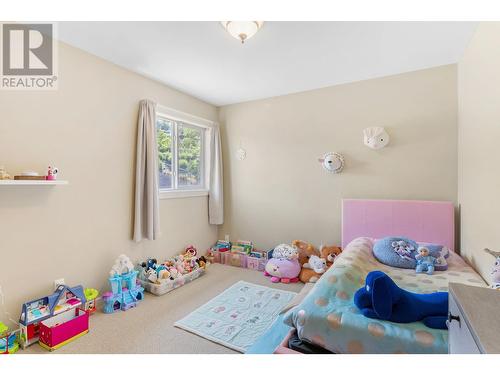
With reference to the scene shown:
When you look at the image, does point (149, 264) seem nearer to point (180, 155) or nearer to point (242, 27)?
point (180, 155)

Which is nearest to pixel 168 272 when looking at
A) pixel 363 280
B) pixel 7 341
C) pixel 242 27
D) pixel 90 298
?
pixel 90 298

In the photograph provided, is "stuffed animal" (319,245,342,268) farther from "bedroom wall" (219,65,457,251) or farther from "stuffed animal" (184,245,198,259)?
"stuffed animal" (184,245,198,259)

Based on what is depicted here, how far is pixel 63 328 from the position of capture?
175cm

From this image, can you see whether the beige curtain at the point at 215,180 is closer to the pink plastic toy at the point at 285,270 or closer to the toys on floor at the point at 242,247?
the toys on floor at the point at 242,247

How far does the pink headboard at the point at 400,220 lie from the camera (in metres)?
2.45

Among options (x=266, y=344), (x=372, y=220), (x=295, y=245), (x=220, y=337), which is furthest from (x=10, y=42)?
(x=372, y=220)

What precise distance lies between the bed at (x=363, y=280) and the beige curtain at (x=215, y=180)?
1836mm

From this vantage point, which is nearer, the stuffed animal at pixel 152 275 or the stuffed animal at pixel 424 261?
the stuffed animal at pixel 424 261

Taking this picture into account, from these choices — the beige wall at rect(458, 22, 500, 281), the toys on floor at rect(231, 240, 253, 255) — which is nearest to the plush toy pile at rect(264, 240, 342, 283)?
the toys on floor at rect(231, 240, 253, 255)

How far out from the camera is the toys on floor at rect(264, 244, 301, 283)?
114 inches

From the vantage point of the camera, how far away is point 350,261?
1956 millimetres

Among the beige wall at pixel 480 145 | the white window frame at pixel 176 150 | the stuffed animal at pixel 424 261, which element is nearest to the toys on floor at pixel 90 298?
the white window frame at pixel 176 150

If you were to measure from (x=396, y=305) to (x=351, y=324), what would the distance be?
0.30 meters
